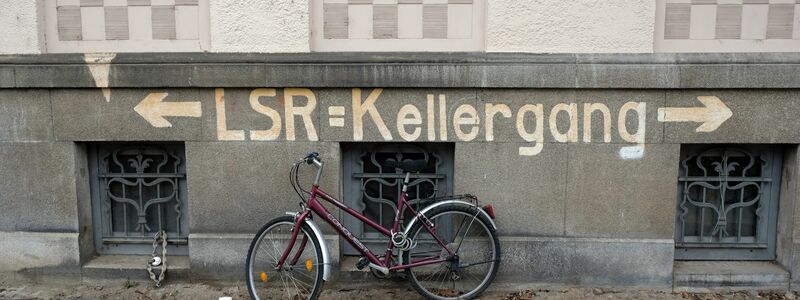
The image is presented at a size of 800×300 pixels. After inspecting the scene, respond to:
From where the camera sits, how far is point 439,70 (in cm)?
479

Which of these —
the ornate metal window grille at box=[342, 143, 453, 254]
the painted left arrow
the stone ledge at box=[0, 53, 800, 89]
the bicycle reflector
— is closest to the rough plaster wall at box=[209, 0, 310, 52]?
the stone ledge at box=[0, 53, 800, 89]

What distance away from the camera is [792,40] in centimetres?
497

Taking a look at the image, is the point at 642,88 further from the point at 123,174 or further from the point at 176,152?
the point at 123,174

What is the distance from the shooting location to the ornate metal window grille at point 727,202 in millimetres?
5117

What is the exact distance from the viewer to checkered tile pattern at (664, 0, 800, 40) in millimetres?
4953

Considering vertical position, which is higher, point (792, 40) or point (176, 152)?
point (792, 40)

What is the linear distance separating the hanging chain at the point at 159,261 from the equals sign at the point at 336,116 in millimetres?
1940

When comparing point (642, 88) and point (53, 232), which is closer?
point (642, 88)

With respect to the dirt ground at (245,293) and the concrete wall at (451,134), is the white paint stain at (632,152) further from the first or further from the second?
the dirt ground at (245,293)

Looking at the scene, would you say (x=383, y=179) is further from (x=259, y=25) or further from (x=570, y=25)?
(x=570, y=25)

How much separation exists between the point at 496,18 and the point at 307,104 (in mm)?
1746

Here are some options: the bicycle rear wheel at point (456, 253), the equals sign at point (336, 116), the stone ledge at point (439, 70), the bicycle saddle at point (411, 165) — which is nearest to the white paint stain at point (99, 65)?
the stone ledge at point (439, 70)

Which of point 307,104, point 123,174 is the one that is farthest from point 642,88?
point 123,174

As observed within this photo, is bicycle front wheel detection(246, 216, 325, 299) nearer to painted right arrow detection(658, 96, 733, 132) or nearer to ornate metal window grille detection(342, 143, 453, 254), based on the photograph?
ornate metal window grille detection(342, 143, 453, 254)
